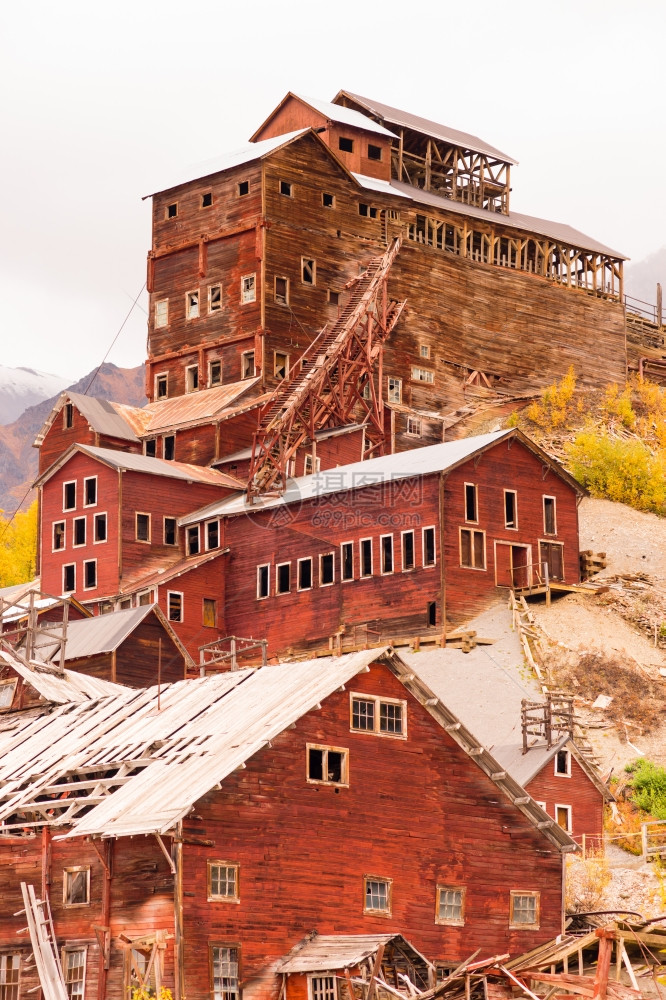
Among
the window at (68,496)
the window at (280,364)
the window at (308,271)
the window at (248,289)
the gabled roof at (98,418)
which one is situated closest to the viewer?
the window at (68,496)

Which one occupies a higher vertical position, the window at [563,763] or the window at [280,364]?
the window at [280,364]

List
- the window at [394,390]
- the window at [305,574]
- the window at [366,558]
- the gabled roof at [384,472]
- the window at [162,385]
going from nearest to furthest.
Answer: the window at [366,558] → the gabled roof at [384,472] → the window at [305,574] → the window at [394,390] → the window at [162,385]

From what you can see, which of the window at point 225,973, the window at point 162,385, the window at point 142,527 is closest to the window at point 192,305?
the window at point 162,385

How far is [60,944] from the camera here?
43.5 metres

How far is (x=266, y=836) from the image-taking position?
42.3m

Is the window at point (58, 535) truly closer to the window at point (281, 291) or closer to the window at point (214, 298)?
the window at point (214, 298)

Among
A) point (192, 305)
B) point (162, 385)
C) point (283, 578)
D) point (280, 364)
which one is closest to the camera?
point (283, 578)

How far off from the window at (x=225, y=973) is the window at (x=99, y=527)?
38.0 meters

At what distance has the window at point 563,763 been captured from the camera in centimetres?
5762

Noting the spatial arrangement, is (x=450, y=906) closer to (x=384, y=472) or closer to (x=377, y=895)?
(x=377, y=895)

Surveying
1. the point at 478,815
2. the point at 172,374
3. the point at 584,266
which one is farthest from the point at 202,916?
the point at 584,266

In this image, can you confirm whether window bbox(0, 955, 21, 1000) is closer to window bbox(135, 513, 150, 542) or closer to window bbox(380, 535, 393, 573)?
window bbox(380, 535, 393, 573)

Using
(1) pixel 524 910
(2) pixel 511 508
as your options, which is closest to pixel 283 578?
(2) pixel 511 508

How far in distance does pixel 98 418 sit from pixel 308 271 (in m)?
12.7
